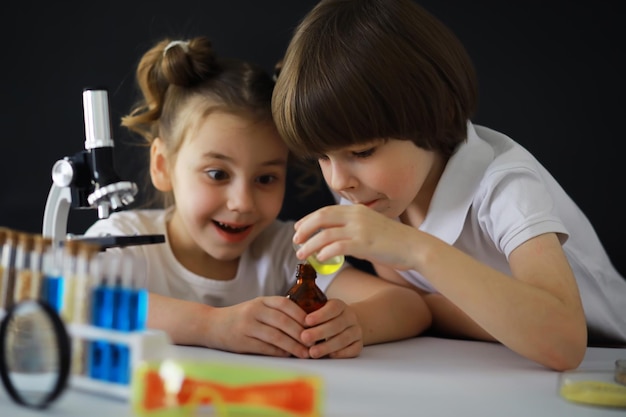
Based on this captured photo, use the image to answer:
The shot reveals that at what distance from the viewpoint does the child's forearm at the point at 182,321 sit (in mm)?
1429

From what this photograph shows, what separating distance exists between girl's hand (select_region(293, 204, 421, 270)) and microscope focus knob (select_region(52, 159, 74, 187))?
1.25 feet

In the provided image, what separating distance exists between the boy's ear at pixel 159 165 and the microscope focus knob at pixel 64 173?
1.67 ft

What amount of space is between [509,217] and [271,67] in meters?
0.88

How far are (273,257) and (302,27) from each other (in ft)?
1.92

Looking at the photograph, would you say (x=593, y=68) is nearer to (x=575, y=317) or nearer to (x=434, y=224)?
(x=434, y=224)

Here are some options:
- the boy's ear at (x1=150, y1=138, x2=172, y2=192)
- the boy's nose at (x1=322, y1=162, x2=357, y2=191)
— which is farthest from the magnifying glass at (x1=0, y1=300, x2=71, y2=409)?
the boy's ear at (x1=150, y1=138, x2=172, y2=192)

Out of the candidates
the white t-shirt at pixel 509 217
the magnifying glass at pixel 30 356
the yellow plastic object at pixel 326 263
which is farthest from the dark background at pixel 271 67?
the magnifying glass at pixel 30 356

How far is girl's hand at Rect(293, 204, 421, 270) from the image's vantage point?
45.8 inches

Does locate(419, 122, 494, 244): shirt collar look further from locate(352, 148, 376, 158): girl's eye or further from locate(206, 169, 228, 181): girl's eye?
locate(206, 169, 228, 181): girl's eye

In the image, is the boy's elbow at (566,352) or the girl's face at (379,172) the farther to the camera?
the girl's face at (379,172)

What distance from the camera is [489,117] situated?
193 cm

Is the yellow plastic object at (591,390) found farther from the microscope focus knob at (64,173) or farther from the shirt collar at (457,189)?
the microscope focus knob at (64,173)

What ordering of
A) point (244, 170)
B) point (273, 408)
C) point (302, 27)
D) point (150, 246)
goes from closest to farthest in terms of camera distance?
point (273, 408)
point (302, 27)
point (244, 170)
point (150, 246)

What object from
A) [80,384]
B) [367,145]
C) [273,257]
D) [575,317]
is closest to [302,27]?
[367,145]
